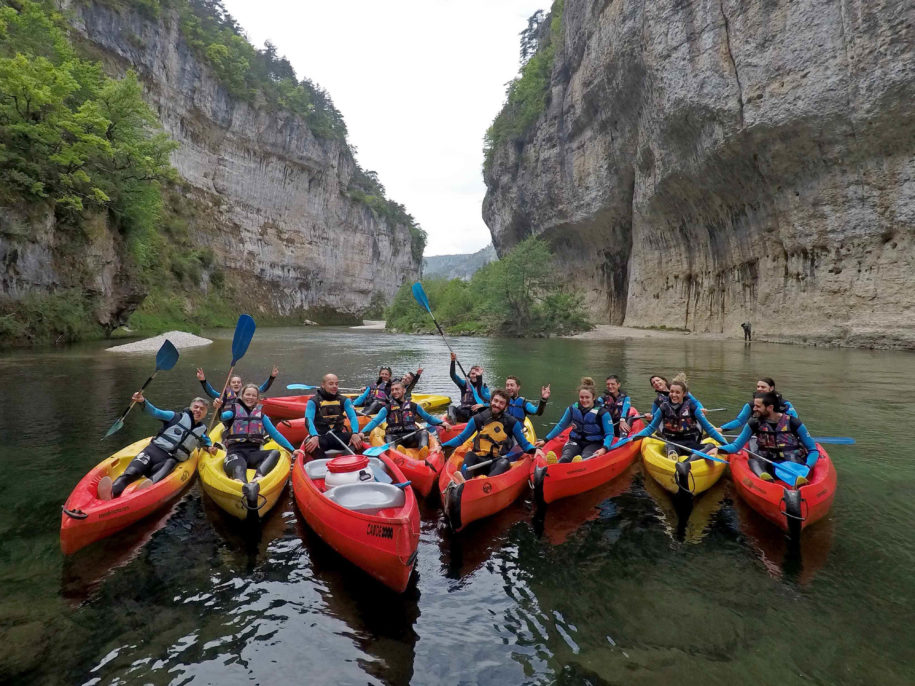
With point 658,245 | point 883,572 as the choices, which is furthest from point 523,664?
point 658,245

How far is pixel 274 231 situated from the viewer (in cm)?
5650

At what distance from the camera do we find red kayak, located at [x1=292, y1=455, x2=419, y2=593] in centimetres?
370

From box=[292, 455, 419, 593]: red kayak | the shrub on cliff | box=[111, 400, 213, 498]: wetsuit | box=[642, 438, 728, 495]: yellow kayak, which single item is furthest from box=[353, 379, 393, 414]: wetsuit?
the shrub on cliff

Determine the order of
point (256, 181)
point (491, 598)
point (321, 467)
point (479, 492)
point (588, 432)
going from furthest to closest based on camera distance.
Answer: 1. point (256, 181)
2. point (588, 432)
3. point (321, 467)
4. point (479, 492)
5. point (491, 598)

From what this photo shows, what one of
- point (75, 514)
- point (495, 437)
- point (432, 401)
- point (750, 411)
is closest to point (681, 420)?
point (750, 411)

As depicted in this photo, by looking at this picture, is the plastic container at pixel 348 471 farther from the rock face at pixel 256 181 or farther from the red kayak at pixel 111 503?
the rock face at pixel 256 181

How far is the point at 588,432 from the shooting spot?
21.5ft

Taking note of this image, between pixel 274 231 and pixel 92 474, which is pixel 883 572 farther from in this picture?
pixel 274 231

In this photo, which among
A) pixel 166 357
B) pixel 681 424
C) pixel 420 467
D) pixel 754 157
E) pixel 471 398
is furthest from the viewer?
pixel 754 157

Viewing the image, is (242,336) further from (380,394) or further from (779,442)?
(779,442)

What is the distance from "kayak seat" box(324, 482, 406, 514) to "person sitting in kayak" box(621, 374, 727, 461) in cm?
349

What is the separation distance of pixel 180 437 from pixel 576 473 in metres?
4.54

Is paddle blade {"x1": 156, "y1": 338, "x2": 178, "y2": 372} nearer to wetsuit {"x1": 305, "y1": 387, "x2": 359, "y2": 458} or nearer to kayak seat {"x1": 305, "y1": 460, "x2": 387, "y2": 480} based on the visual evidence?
wetsuit {"x1": 305, "y1": 387, "x2": 359, "y2": 458}

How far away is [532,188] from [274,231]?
30.3 meters
